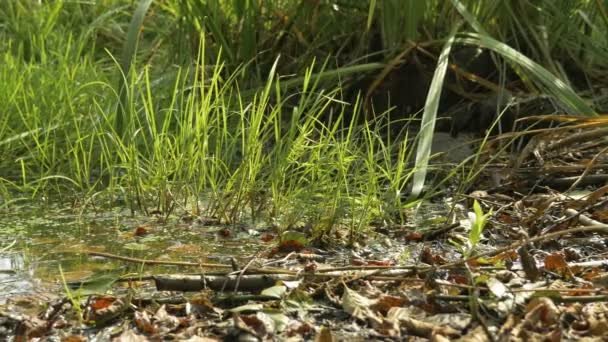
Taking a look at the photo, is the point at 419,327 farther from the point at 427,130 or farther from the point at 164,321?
the point at 427,130

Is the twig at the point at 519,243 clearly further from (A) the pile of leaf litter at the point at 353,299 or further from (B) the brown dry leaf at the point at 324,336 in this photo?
(B) the brown dry leaf at the point at 324,336

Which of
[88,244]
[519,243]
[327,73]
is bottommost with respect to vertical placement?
[88,244]

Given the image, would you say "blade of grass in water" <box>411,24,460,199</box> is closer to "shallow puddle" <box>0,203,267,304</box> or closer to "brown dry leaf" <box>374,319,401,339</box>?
"shallow puddle" <box>0,203,267,304</box>

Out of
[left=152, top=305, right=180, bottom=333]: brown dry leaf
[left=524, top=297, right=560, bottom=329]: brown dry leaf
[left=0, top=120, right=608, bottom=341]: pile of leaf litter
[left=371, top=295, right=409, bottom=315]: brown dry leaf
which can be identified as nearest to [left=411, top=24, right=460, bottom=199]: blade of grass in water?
[left=0, top=120, right=608, bottom=341]: pile of leaf litter

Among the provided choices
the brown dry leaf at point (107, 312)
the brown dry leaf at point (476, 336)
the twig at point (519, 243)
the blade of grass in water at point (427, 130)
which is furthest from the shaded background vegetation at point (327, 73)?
the brown dry leaf at point (476, 336)

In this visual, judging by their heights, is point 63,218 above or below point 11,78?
below

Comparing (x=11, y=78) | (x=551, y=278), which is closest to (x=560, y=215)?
Answer: (x=551, y=278)

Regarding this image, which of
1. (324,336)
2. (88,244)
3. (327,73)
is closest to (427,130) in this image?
(327,73)

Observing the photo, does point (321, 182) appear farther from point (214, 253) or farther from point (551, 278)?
point (551, 278)
